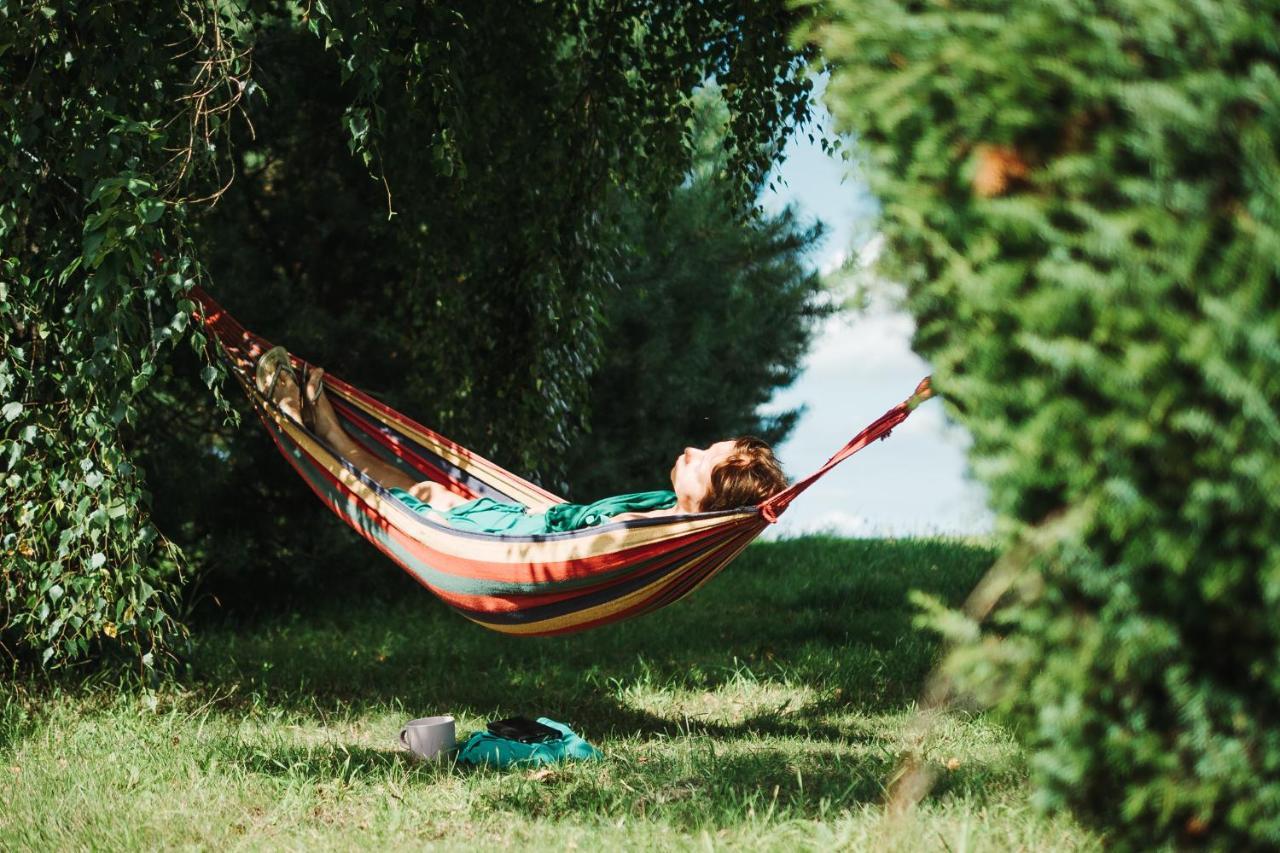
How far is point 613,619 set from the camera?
2.53 metres

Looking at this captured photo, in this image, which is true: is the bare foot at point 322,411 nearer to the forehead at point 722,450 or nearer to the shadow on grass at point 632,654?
the shadow on grass at point 632,654

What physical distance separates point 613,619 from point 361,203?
3.12 metres

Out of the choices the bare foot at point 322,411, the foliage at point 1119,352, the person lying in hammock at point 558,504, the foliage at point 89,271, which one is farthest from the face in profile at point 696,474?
the foliage at point 1119,352

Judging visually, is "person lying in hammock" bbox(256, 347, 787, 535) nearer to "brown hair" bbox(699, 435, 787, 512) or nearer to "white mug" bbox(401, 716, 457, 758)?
"brown hair" bbox(699, 435, 787, 512)

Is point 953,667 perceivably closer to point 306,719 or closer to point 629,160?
point 306,719

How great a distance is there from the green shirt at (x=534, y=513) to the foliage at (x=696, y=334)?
3.16m

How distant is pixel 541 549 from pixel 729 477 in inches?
20.4

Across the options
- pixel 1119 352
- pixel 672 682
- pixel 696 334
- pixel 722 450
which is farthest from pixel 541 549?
pixel 696 334

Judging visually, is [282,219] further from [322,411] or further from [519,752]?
[519,752]

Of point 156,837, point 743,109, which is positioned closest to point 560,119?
point 743,109

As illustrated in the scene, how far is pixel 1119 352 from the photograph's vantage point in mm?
1086

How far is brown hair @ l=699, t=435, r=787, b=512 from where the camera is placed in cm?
263

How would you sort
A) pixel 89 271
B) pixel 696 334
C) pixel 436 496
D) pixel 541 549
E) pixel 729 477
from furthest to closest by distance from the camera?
1. pixel 696 334
2. pixel 436 496
3. pixel 729 477
4. pixel 89 271
5. pixel 541 549

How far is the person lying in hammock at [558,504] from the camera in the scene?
2.63 meters
